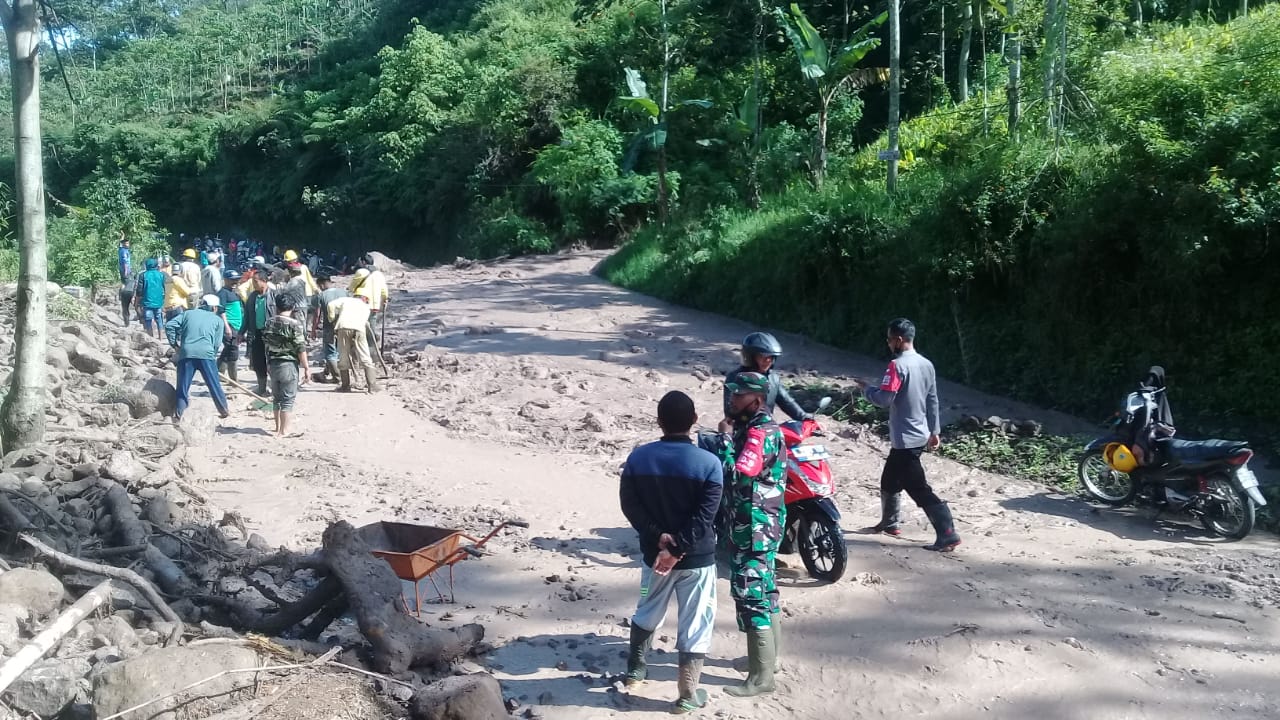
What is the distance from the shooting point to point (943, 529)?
7305 millimetres

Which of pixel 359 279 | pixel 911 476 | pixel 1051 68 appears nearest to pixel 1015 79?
pixel 1051 68

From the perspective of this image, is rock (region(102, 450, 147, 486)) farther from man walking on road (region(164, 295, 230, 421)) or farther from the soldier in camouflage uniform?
the soldier in camouflage uniform

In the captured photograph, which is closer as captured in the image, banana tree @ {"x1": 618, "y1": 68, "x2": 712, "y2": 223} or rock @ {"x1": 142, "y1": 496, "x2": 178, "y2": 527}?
rock @ {"x1": 142, "y1": 496, "x2": 178, "y2": 527}

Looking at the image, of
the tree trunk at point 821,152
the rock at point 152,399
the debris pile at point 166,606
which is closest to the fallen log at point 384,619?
the debris pile at point 166,606

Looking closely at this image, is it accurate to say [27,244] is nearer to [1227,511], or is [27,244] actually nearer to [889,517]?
[889,517]

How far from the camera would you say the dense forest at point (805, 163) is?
10.9 meters

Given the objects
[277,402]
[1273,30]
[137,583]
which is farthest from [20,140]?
[1273,30]

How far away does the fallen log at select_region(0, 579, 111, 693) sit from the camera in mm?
4234

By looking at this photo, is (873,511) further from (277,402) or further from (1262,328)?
(277,402)

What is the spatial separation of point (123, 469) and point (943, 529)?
6302mm

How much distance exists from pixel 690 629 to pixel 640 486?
2.49 ft

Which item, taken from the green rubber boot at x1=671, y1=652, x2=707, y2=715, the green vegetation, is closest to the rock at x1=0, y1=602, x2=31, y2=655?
the green rubber boot at x1=671, y1=652, x2=707, y2=715

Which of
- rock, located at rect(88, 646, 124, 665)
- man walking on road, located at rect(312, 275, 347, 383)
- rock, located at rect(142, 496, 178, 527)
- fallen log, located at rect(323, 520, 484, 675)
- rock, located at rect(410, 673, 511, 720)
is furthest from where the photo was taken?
man walking on road, located at rect(312, 275, 347, 383)

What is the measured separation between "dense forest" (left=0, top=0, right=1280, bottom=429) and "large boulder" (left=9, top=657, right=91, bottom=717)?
20.3ft
